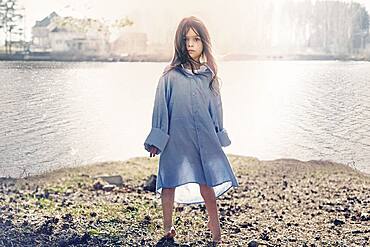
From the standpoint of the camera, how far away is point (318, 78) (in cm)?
574

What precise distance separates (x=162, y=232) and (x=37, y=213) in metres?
0.97

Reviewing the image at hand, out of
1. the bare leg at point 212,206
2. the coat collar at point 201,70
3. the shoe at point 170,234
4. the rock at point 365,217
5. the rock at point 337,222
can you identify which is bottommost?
the rock at point 365,217

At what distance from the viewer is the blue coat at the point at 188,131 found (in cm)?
275

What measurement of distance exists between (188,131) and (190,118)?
0.07m

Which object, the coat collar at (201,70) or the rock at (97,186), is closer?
the coat collar at (201,70)

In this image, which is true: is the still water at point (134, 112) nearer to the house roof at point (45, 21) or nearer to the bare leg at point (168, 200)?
the house roof at point (45, 21)

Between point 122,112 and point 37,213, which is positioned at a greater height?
point 122,112

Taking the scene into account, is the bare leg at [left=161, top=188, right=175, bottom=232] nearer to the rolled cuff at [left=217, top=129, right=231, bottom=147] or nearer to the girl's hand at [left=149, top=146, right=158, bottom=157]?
the girl's hand at [left=149, top=146, right=158, bottom=157]

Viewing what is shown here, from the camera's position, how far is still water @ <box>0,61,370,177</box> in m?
5.39

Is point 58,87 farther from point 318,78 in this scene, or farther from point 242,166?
point 318,78

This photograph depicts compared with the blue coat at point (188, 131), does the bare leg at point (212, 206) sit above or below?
below

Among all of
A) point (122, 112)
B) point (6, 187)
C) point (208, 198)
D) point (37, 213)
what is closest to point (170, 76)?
point (208, 198)

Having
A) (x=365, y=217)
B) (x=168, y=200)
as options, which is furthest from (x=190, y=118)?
(x=365, y=217)

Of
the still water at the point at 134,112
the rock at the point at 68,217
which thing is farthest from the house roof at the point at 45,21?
the rock at the point at 68,217
